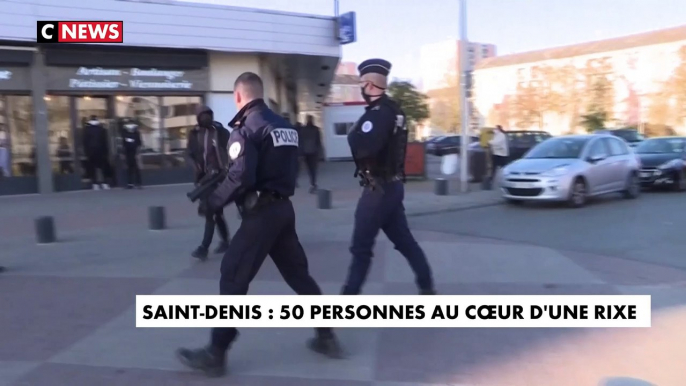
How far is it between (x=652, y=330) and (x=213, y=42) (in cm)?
1376

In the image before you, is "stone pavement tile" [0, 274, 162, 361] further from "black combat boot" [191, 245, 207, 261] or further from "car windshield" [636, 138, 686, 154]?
"car windshield" [636, 138, 686, 154]

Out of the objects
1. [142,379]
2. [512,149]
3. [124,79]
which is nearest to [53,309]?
[142,379]

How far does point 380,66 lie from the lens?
5230 millimetres

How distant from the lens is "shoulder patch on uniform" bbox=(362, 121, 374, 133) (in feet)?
16.4

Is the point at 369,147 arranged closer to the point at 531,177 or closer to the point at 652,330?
the point at 652,330

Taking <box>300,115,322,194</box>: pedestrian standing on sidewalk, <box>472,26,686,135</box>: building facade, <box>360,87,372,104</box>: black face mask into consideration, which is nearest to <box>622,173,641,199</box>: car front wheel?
<box>300,115,322,194</box>: pedestrian standing on sidewalk

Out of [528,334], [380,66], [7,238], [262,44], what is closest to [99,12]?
[262,44]

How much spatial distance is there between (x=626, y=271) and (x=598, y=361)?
3.02 m

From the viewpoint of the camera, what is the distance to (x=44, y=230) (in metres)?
9.14

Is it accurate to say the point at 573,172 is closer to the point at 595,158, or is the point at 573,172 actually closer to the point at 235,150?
the point at 595,158

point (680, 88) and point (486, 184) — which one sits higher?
point (680, 88)

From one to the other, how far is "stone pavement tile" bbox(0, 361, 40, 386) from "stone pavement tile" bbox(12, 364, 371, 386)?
2.5 inches

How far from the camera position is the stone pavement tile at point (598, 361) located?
436 cm

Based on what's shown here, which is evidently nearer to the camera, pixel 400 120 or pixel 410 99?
pixel 400 120
